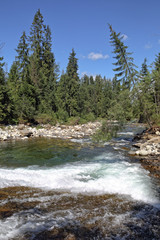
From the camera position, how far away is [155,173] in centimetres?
675

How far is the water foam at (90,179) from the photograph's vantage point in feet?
17.6

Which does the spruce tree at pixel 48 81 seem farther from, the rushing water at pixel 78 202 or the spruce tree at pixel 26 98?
the rushing water at pixel 78 202

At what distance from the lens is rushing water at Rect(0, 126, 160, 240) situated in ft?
10.9

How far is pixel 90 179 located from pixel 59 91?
29080 millimetres

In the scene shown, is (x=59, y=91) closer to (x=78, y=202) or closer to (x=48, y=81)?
(x=48, y=81)

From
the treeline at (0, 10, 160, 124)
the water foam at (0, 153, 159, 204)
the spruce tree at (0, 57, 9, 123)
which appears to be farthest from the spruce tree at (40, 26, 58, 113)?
the water foam at (0, 153, 159, 204)

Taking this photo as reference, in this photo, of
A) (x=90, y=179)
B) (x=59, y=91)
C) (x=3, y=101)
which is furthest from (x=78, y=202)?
(x=59, y=91)

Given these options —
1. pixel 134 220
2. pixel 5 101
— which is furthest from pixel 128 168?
pixel 5 101

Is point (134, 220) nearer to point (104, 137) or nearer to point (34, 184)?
point (34, 184)

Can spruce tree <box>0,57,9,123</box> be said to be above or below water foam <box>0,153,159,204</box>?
above

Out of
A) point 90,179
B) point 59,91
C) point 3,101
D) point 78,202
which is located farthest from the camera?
point 59,91

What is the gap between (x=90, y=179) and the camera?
6230 millimetres

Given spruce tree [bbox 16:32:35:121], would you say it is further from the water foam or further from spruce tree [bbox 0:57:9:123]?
the water foam

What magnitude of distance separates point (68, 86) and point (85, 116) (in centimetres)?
863
